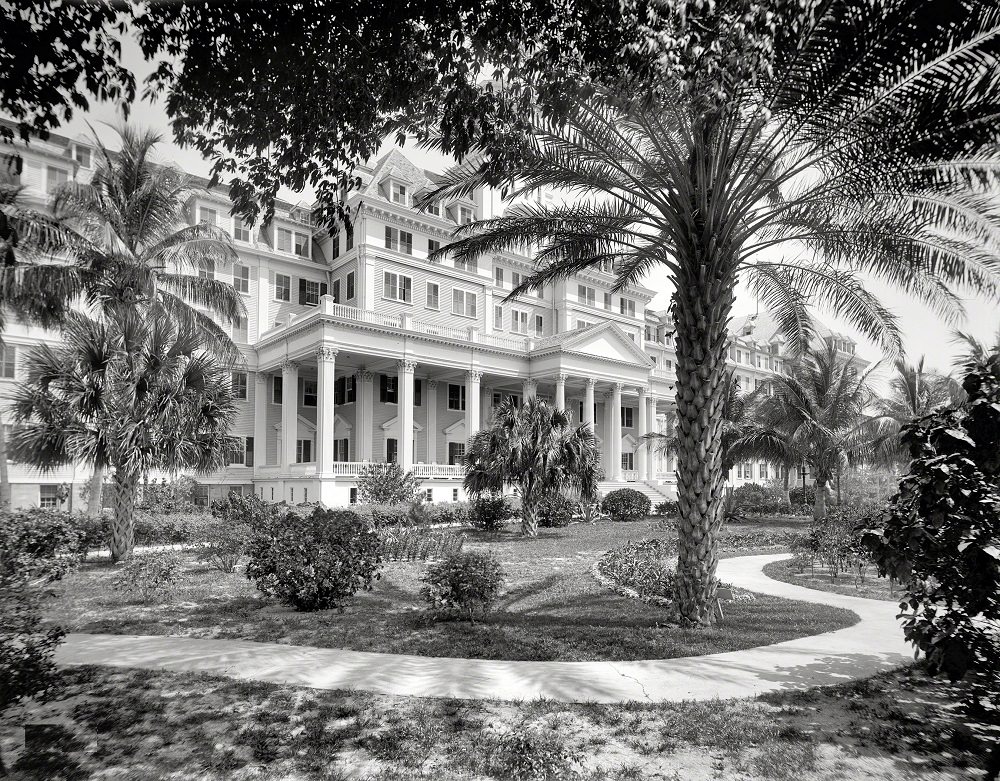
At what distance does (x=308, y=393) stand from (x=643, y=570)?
29.0 meters

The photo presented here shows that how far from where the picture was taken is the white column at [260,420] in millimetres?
35656

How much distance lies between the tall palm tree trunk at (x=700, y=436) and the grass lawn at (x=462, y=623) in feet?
1.83

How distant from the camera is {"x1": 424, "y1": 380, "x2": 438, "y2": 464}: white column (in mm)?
39469

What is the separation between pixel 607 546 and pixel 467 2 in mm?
16759

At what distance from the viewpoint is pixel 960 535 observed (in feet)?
15.8

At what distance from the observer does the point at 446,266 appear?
4009cm

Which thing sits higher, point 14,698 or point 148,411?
point 148,411

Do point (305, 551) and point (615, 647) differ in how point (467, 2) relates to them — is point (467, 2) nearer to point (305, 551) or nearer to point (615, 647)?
point (615, 647)

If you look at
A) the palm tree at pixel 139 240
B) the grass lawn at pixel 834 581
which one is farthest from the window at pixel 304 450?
the grass lawn at pixel 834 581

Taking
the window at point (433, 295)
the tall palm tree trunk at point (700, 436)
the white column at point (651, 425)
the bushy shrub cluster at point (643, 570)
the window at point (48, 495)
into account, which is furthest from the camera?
the white column at point (651, 425)

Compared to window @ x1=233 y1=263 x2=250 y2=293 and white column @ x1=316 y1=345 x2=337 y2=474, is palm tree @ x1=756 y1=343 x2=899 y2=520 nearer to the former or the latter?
white column @ x1=316 y1=345 x2=337 y2=474

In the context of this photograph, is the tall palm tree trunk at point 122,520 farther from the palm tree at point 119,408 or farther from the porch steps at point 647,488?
the porch steps at point 647,488

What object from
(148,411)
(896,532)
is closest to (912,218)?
(896,532)

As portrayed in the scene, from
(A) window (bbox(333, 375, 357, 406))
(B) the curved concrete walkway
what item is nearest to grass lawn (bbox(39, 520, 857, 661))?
(B) the curved concrete walkway
